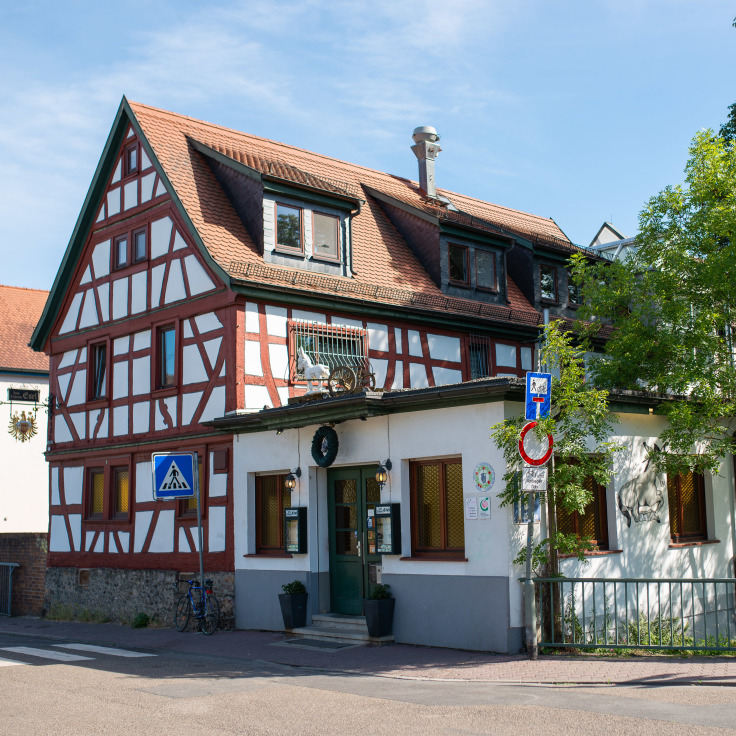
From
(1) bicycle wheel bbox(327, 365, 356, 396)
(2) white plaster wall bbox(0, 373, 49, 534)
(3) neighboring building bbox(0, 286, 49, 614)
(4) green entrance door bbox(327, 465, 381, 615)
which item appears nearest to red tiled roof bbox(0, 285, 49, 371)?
(3) neighboring building bbox(0, 286, 49, 614)

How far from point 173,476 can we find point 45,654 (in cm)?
350

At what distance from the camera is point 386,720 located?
8.69 meters

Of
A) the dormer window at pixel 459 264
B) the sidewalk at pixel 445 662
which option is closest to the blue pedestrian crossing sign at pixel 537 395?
the sidewalk at pixel 445 662

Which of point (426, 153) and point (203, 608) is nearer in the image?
point (203, 608)

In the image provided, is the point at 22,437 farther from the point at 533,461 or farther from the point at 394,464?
the point at 533,461

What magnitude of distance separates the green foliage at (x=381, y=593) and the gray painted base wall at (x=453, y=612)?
0.44ft

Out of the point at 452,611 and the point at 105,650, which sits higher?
the point at 452,611

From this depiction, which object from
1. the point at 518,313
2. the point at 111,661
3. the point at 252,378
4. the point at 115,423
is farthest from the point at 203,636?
the point at 518,313

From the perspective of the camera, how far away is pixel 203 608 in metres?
16.8

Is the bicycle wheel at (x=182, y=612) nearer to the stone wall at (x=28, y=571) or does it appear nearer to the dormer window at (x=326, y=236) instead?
the stone wall at (x=28, y=571)

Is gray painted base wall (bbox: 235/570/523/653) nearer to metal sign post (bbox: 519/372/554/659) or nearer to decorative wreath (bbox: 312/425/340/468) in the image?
metal sign post (bbox: 519/372/554/659)

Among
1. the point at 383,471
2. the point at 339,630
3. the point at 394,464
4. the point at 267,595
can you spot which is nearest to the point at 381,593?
the point at 339,630

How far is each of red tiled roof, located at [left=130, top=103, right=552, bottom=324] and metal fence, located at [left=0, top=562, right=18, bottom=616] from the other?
1000 cm

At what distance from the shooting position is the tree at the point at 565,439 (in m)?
12.6
